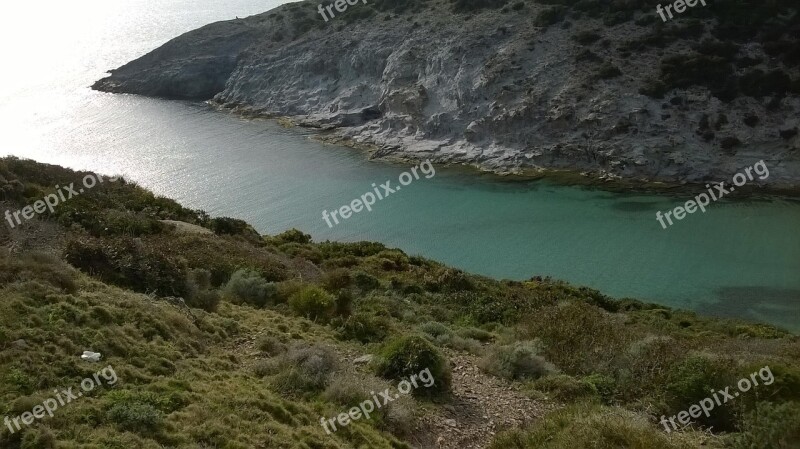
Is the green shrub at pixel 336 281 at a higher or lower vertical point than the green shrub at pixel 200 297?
lower

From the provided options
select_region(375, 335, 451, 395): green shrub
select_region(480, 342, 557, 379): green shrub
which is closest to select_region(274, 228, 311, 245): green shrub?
select_region(480, 342, 557, 379): green shrub

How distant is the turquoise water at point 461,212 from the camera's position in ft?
88.2

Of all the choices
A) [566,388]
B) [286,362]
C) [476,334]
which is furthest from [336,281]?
[566,388]

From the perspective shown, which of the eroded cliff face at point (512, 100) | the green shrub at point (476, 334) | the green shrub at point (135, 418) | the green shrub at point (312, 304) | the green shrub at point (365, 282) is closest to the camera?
the green shrub at point (135, 418)

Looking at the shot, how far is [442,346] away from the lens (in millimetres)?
12773

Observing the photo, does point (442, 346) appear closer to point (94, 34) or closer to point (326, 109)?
point (326, 109)

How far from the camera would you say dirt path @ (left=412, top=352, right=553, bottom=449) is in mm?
8789

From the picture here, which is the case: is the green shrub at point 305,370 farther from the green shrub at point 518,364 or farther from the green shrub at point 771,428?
the green shrub at point 771,428

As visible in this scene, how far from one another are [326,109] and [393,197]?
23268 millimetres

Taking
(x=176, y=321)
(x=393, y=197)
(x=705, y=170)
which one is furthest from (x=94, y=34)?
(x=176, y=321)

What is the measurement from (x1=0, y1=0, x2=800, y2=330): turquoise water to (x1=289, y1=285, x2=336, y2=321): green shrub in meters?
15.5

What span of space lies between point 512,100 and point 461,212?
49.6ft

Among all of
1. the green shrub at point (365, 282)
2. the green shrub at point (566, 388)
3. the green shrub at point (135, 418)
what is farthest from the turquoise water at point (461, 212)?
the green shrub at point (135, 418)

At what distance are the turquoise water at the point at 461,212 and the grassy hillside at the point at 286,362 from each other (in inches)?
406
